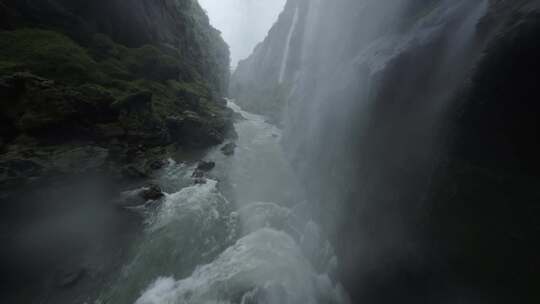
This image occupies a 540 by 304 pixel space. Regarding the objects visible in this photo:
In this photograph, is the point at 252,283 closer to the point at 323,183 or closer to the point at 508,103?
the point at 323,183

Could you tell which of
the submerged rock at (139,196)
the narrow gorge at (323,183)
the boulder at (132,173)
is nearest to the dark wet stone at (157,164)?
the narrow gorge at (323,183)

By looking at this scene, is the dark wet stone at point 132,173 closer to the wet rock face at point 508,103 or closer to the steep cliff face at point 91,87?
the steep cliff face at point 91,87

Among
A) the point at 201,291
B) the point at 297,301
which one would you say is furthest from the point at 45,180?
the point at 297,301

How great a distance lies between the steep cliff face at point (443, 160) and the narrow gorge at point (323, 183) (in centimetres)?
4

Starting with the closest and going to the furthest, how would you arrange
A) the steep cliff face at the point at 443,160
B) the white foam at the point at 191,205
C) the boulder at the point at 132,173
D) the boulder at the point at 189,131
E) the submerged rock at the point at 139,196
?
the steep cliff face at the point at 443,160 < the white foam at the point at 191,205 < the submerged rock at the point at 139,196 < the boulder at the point at 132,173 < the boulder at the point at 189,131

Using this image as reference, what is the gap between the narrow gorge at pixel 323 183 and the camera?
4.04 metres

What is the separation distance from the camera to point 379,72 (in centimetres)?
793

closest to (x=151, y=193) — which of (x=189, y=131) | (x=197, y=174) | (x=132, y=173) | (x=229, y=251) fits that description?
(x=132, y=173)

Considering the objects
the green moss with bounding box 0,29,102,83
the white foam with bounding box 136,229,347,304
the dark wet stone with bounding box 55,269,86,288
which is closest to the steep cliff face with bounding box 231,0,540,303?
the white foam with bounding box 136,229,347,304

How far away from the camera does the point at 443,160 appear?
5.03 meters

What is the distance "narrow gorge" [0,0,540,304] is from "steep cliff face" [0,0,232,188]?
0.17 m

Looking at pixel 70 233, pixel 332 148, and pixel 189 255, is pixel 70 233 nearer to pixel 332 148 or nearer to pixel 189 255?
pixel 189 255

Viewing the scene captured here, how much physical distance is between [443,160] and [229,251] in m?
9.60

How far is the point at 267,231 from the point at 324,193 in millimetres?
3887
